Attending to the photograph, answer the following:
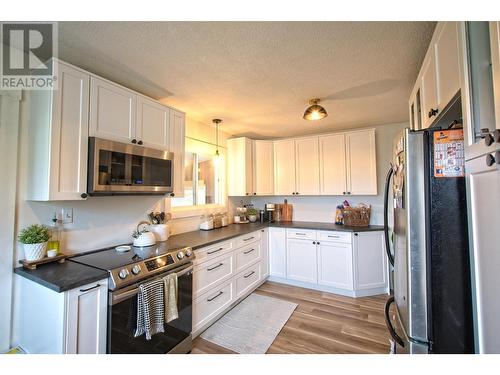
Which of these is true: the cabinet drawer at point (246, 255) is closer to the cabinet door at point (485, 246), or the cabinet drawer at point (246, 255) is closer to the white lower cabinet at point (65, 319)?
the white lower cabinet at point (65, 319)

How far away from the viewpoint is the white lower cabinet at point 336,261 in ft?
9.54

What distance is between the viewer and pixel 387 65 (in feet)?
5.76

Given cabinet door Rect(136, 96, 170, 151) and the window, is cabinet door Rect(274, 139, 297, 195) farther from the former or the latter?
cabinet door Rect(136, 96, 170, 151)

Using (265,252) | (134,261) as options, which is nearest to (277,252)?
(265,252)

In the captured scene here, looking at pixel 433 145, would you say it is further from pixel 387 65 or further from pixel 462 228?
pixel 387 65

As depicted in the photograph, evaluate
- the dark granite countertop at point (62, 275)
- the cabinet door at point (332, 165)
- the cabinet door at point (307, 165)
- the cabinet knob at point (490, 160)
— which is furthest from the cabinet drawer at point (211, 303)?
the cabinet knob at point (490, 160)

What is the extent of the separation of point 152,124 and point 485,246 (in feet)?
7.63

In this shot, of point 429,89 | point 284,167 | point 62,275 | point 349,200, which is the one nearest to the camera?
point 62,275

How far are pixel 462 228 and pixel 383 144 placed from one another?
2.63 metres

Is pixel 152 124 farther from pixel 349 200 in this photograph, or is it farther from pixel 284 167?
pixel 349 200

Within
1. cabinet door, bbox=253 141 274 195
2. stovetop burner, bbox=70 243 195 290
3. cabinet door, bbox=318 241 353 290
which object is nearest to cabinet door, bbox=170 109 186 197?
stovetop burner, bbox=70 243 195 290

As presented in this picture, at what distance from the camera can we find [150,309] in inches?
60.6

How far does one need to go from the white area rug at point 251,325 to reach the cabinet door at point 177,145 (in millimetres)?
1436

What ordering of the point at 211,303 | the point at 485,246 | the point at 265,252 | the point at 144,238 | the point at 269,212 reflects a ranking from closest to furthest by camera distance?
1. the point at 485,246
2. the point at 144,238
3. the point at 211,303
4. the point at 265,252
5. the point at 269,212
